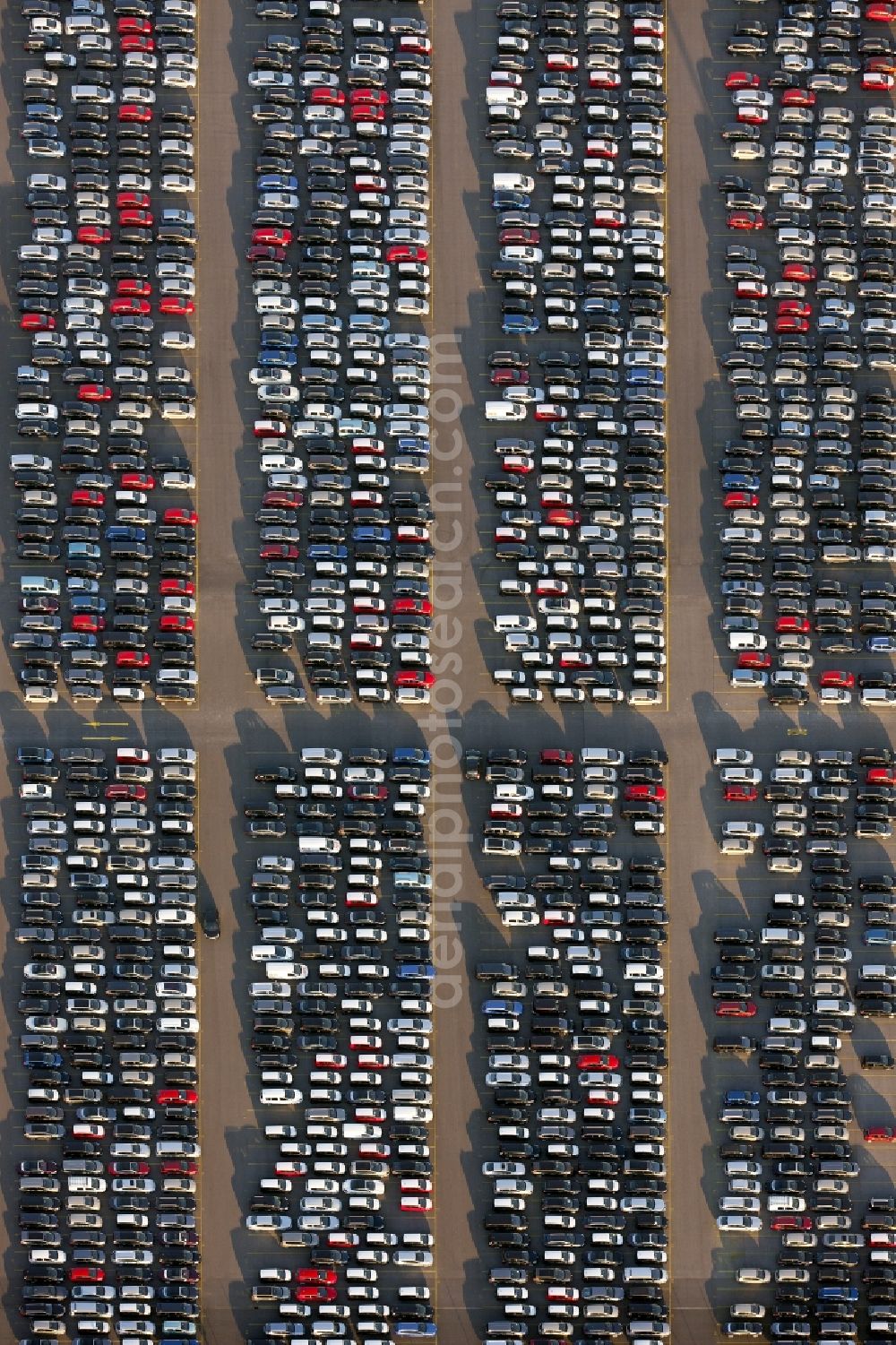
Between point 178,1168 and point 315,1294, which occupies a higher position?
point 178,1168

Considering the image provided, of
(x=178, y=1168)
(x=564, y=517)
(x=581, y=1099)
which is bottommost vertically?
(x=178, y=1168)

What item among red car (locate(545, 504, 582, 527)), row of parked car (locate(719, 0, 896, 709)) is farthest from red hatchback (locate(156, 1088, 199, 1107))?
row of parked car (locate(719, 0, 896, 709))

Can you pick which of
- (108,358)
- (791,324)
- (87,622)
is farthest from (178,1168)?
(791,324)

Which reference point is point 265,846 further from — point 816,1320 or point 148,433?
point 816,1320

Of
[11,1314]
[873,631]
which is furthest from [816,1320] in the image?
[11,1314]

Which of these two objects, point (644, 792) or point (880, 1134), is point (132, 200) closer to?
point (644, 792)

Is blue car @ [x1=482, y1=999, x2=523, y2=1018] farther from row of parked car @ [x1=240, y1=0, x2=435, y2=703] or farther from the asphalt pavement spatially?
row of parked car @ [x1=240, y1=0, x2=435, y2=703]
